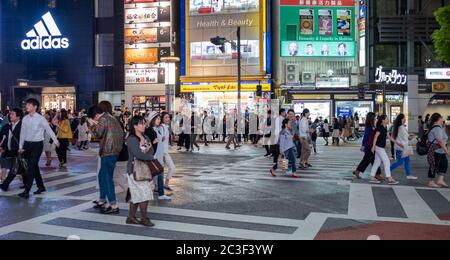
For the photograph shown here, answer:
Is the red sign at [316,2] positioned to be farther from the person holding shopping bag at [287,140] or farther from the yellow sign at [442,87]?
the person holding shopping bag at [287,140]

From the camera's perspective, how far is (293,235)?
7.23m

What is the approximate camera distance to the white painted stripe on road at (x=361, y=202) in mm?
8786

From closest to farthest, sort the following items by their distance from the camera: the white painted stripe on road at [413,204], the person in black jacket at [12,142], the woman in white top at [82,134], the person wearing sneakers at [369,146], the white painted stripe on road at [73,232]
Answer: the white painted stripe on road at [73,232], the white painted stripe on road at [413,204], the person in black jacket at [12,142], the person wearing sneakers at [369,146], the woman in white top at [82,134]

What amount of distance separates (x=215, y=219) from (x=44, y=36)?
35023 mm

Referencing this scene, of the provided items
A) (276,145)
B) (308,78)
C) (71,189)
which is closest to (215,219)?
(71,189)

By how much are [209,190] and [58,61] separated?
32.9m

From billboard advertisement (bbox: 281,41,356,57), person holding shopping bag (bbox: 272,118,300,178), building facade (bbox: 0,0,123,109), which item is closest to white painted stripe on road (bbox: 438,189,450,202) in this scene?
person holding shopping bag (bbox: 272,118,300,178)

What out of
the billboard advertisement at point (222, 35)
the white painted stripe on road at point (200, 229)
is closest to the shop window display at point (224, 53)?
the billboard advertisement at point (222, 35)

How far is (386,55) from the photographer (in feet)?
129

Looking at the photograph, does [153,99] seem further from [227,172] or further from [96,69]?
[227,172]

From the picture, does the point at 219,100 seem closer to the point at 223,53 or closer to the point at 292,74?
the point at 223,53

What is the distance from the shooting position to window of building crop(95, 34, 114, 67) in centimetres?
4062

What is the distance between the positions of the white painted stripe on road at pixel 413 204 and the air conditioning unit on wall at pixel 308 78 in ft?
83.0
